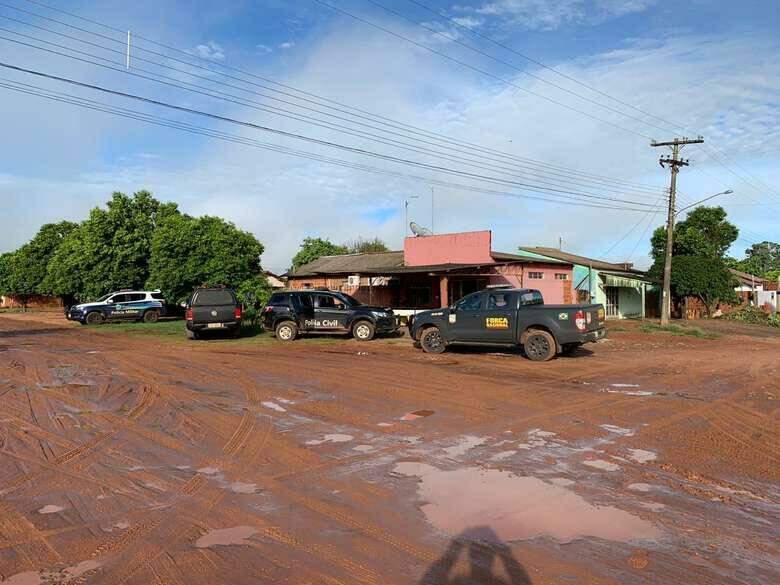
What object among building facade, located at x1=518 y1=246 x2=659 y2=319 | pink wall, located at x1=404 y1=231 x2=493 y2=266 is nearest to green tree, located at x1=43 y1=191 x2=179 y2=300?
pink wall, located at x1=404 y1=231 x2=493 y2=266

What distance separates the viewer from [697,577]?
3742mm

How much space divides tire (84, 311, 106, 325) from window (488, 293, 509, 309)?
24.3 m

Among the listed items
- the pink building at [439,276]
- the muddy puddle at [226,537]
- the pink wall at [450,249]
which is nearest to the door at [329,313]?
the pink building at [439,276]

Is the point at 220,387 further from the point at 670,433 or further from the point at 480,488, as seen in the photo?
the point at 670,433

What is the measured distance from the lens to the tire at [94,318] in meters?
31.9

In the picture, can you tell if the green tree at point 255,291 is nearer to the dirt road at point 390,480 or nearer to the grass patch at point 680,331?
the grass patch at point 680,331

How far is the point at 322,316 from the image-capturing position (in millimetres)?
21172

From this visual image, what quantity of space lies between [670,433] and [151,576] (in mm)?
6156

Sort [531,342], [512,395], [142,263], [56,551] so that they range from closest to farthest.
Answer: [56,551], [512,395], [531,342], [142,263]

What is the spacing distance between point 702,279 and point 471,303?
27.3 meters

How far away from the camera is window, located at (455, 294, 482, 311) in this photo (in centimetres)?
1602

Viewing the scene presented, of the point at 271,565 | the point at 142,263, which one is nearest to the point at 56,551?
the point at 271,565

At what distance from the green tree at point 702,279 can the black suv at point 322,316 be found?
24.8 m

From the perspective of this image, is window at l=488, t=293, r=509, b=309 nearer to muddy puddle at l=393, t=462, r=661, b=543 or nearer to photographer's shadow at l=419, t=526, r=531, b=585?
muddy puddle at l=393, t=462, r=661, b=543
